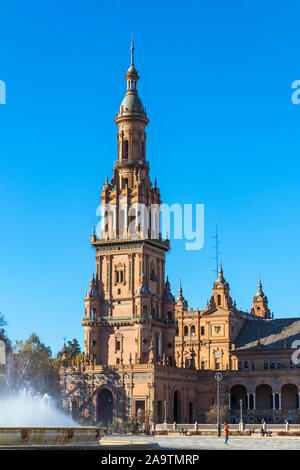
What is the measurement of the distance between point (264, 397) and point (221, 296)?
1874 cm

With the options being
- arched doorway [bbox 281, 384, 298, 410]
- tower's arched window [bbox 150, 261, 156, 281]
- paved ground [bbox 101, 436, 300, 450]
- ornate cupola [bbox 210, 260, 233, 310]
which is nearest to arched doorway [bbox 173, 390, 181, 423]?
arched doorway [bbox 281, 384, 298, 410]

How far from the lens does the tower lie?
10769cm

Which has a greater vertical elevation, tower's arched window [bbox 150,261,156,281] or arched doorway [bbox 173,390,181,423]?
tower's arched window [bbox 150,261,156,281]

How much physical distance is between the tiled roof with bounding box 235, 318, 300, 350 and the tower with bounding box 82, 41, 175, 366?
14848 mm

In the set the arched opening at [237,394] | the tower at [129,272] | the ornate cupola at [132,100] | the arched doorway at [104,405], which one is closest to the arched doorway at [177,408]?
the tower at [129,272]

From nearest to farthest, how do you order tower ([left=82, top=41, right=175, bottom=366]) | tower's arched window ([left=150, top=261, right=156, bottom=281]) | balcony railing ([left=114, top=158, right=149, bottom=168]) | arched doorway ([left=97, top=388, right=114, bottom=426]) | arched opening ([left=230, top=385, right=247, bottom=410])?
arched doorway ([left=97, top=388, right=114, bottom=426]), tower ([left=82, top=41, right=175, bottom=366]), tower's arched window ([left=150, top=261, right=156, bottom=281]), arched opening ([left=230, top=385, right=247, bottom=410]), balcony railing ([left=114, top=158, right=149, bottom=168])

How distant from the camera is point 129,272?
110 meters

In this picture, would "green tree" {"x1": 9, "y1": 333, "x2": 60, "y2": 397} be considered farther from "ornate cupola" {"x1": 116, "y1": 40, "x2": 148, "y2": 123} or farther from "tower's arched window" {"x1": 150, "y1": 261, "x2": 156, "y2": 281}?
"ornate cupola" {"x1": 116, "y1": 40, "x2": 148, "y2": 123}

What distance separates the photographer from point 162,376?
10294 cm

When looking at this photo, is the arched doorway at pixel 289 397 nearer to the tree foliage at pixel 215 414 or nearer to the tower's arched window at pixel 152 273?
the tree foliage at pixel 215 414

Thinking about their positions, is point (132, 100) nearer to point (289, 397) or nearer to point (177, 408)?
point (177, 408)

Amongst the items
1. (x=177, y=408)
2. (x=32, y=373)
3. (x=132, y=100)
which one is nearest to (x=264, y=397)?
(x=177, y=408)
